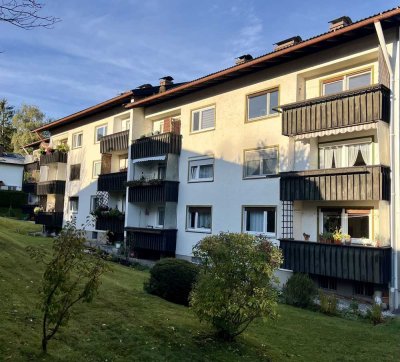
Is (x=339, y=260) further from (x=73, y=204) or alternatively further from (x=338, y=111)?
(x=73, y=204)

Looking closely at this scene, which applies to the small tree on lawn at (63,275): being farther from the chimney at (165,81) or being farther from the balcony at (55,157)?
the balcony at (55,157)

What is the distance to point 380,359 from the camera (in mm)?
7926

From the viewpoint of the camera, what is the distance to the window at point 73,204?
116 feet

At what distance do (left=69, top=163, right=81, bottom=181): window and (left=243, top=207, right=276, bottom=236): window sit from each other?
19827 mm

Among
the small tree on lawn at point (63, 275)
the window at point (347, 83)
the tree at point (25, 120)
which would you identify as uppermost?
the tree at point (25, 120)

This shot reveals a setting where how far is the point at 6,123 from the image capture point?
79.1m

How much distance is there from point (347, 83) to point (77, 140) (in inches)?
1000

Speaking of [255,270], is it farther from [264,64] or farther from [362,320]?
[264,64]

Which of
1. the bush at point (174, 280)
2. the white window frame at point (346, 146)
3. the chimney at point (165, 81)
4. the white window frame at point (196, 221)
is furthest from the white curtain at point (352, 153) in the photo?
the chimney at point (165, 81)

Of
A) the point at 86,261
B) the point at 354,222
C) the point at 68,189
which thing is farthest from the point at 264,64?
the point at 68,189

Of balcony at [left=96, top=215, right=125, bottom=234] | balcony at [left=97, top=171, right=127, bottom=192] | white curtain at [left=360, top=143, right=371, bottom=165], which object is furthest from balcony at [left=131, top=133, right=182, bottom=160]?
white curtain at [left=360, top=143, right=371, bottom=165]

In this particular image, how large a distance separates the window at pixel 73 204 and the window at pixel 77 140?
180 inches

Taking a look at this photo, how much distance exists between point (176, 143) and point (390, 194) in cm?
1252

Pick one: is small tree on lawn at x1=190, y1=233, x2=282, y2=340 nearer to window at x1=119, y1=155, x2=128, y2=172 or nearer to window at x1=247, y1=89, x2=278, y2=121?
window at x1=247, y1=89, x2=278, y2=121
